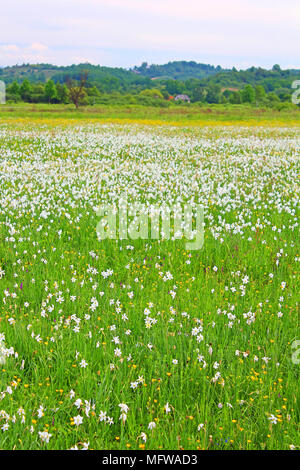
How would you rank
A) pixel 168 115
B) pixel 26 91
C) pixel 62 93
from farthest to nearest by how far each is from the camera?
1. pixel 26 91
2. pixel 62 93
3. pixel 168 115

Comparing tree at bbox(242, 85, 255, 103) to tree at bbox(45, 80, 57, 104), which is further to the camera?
tree at bbox(242, 85, 255, 103)

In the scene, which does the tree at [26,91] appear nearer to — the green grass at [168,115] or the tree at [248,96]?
the green grass at [168,115]

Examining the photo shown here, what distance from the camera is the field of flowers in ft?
9.91

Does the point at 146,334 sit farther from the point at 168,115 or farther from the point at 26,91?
the point at 26,91

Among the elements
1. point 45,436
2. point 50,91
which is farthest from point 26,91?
point 45,436

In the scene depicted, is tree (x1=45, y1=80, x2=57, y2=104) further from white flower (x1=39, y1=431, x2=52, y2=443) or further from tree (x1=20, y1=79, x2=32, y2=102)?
white flower (x1=39, y1=431, x2=52, y2=443)

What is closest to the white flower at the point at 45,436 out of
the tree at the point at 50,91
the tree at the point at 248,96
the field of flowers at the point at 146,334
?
the field of flowers at the point at 146,334

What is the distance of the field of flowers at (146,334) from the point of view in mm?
3020

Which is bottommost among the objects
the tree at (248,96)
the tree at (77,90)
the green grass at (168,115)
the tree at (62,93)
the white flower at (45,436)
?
the white flower at (45,436)

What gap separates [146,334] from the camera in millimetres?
4059

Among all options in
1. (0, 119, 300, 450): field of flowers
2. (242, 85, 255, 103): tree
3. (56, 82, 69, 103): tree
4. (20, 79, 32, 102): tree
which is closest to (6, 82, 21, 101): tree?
(20, 79, 32, 102): tree

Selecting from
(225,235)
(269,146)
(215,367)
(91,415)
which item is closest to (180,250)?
(225,235)

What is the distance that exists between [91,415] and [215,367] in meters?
1.17
